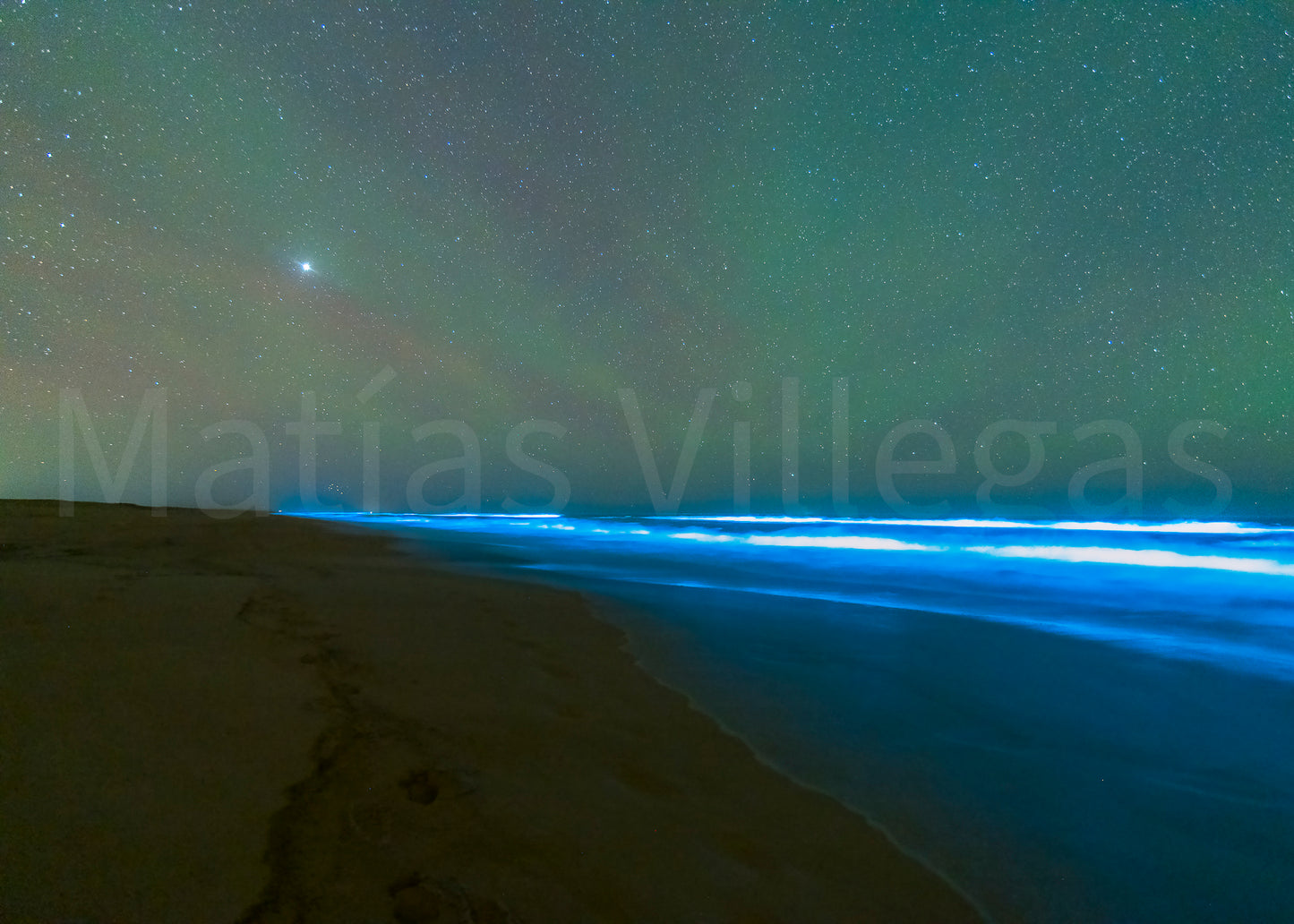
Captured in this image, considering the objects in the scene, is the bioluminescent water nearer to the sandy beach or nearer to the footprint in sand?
the sandy beach

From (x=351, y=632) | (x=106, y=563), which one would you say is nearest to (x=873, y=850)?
(x=351, y=632)

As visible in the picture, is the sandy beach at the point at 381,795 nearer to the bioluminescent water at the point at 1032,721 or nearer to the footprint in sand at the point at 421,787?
the footprint in sand at the point at 421,787

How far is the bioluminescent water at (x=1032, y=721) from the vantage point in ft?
5.28

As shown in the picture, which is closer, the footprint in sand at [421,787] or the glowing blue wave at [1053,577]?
the footprint in sand at [421,787]

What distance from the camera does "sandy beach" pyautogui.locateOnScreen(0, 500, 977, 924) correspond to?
1250 millimetres

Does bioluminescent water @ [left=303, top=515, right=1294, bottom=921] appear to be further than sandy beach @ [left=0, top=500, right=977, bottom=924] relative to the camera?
Yes

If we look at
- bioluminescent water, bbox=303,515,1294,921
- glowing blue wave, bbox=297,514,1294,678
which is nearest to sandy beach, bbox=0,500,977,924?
bioluminescent water, bbox=303,515,1294,921

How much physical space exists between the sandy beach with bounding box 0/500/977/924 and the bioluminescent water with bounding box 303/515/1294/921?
27 centimetres

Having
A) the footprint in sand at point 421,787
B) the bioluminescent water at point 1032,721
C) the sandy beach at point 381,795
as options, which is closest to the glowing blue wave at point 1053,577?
the bioluminescent water at point 1032,721

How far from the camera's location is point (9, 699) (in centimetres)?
202

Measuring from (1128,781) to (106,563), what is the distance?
8.14m

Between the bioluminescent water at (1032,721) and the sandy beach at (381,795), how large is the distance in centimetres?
27

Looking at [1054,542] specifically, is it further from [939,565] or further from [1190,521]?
[1190,521]

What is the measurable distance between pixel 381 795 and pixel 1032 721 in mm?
2831
